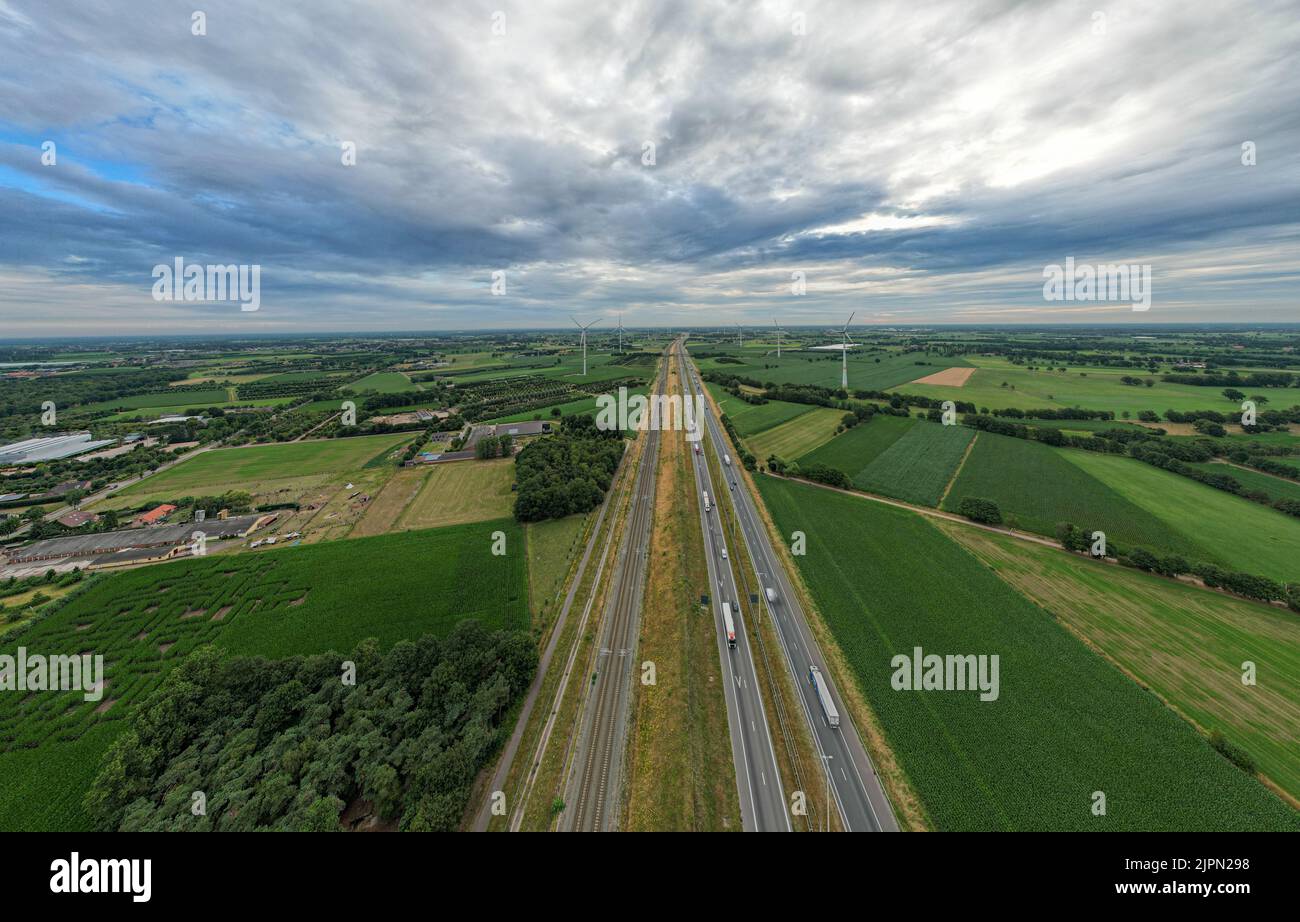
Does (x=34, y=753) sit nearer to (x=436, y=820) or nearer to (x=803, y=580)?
(x=436, y=820)

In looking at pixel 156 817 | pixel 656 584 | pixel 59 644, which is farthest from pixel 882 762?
pixel 59 644

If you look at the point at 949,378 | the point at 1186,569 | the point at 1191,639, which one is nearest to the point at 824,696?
the point at 1191,639

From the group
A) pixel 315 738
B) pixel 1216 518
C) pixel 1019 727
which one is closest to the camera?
pixel 315 738

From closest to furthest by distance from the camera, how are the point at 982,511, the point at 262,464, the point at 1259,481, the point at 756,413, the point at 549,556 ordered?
the point at 549,556
the point at 982,511
the point at 1259,481
the point at 262,464
the point at 756,413

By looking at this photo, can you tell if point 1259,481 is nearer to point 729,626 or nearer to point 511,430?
point 729,626

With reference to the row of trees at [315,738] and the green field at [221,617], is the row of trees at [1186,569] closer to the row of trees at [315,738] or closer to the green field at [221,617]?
the row of trees at [315,738]

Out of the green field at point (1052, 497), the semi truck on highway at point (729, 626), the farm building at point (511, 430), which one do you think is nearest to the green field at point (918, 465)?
the green field at point (1052, 497)
